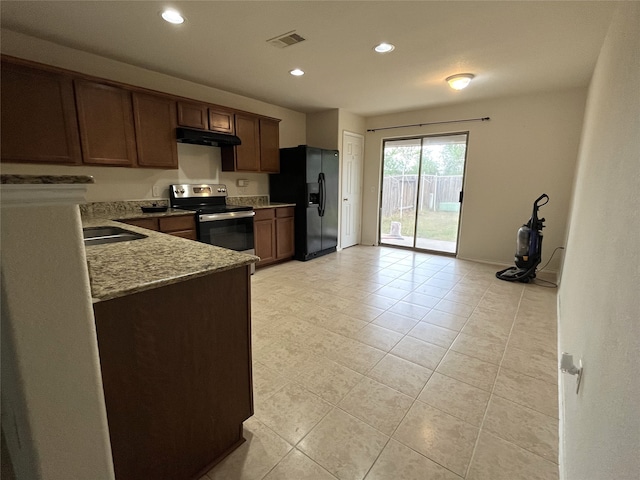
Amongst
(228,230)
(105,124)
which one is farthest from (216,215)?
(105,124)

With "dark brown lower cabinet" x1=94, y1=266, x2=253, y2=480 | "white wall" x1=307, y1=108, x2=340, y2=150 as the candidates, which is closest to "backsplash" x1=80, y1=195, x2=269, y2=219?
"dark brown lower cabinet" x1=94, y1=266, x2=253, y2=480

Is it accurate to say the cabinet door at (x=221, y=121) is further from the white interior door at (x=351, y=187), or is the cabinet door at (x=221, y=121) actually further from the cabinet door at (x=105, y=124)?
the white interior door at (x=351, y=187)

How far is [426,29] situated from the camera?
2322 mm

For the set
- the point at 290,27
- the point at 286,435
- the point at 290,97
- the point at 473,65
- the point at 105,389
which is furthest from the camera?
the point at 290,97

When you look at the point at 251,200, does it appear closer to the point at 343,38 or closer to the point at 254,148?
the point at 254,148

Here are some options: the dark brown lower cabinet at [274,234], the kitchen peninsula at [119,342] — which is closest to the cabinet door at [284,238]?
the dark brown lower cabinet at [274,234]

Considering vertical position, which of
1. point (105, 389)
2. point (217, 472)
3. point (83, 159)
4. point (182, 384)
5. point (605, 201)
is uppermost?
point (83, 159)

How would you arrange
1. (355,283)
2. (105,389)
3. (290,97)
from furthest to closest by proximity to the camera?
(290,97) < (355,283) < (105,389)

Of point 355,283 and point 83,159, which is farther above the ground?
point 83,159

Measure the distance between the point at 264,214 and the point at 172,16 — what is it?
245 centimetres

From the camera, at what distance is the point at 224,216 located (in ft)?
11.8

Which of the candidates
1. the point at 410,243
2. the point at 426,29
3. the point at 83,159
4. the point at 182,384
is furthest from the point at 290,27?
the point at 410,243

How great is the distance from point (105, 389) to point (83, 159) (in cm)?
262

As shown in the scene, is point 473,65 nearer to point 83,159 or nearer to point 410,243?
point 410,243
